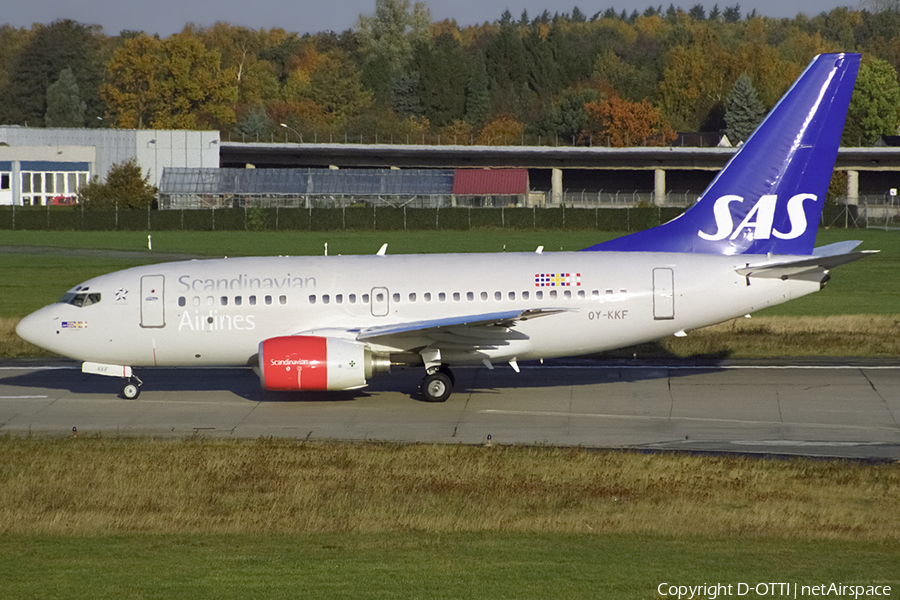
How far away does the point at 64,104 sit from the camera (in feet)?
557

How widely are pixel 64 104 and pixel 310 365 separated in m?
159

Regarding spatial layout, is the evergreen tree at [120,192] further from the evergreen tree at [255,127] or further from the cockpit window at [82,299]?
the cockpit window at [82,299]

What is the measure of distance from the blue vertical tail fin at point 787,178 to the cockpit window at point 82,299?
13760mm

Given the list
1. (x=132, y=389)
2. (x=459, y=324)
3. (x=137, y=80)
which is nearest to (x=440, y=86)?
(x=137, y=80)

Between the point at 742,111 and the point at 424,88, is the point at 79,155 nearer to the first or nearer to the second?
the point at 424,88

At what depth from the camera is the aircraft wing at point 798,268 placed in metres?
25.6

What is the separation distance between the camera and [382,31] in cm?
19462

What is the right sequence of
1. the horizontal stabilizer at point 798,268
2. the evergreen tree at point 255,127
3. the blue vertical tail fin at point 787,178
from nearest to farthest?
the horizontal stabilizer at point 798,268
the blue vertical tail fin at point 787,178
the evergreen tree at point 255,127

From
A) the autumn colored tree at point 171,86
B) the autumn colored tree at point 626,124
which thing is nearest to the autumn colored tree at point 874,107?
the autumn colored tree at point 626,124

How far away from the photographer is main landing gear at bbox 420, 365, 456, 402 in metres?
27.2

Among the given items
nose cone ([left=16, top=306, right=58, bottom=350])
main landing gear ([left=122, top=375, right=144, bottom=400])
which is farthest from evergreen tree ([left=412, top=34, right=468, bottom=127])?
nose cone ([left=16, top=306, right=58, bottom=350])

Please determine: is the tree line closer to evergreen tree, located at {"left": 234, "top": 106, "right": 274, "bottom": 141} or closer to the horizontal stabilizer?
evergreen tree, located at {"left": 234, "top": 106, "right": 274, "bottom": 141}

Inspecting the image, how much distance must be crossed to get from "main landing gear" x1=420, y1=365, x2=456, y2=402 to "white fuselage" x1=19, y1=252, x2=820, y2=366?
0.45 meters

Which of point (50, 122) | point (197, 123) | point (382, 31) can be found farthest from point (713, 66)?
point (50, 122)
